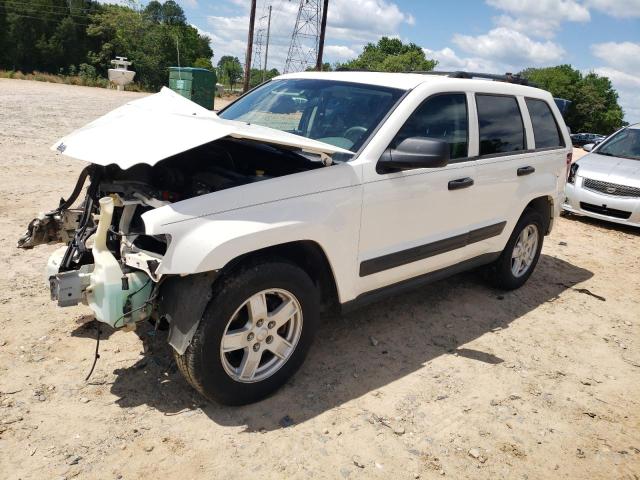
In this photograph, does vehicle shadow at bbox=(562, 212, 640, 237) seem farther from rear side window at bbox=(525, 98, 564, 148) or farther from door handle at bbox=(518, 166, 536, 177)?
door handle at bbox=(518, 166, 536, 177)

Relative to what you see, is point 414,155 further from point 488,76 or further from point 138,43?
point 138,43

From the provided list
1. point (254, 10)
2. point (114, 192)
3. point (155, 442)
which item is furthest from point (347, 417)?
point (254, 10)

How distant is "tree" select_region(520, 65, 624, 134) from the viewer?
6875 cm

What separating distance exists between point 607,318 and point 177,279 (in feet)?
13.7

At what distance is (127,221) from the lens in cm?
302

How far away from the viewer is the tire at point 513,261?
494 centimetres

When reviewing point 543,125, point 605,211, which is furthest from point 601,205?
point 543,125

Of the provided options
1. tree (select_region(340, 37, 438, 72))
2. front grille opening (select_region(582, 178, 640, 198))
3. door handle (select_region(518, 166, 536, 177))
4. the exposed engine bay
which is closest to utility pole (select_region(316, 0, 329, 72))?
front grille opening (select_region(582, 178, 640, 198))

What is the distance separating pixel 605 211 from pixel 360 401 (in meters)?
6.95

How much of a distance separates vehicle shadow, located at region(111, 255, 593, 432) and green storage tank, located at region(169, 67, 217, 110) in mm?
13342

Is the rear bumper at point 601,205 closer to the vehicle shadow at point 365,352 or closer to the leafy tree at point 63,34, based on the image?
the vehicle shadow at point 365,352

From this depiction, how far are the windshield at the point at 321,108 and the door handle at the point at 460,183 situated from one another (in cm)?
76

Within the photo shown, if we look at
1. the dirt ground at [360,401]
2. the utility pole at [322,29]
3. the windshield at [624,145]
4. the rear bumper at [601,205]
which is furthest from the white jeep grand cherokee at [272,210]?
the utility pole at [322,29]

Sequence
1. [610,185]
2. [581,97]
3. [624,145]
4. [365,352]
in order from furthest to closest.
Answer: [581,97], [624,145], [610,185], [365,352]
